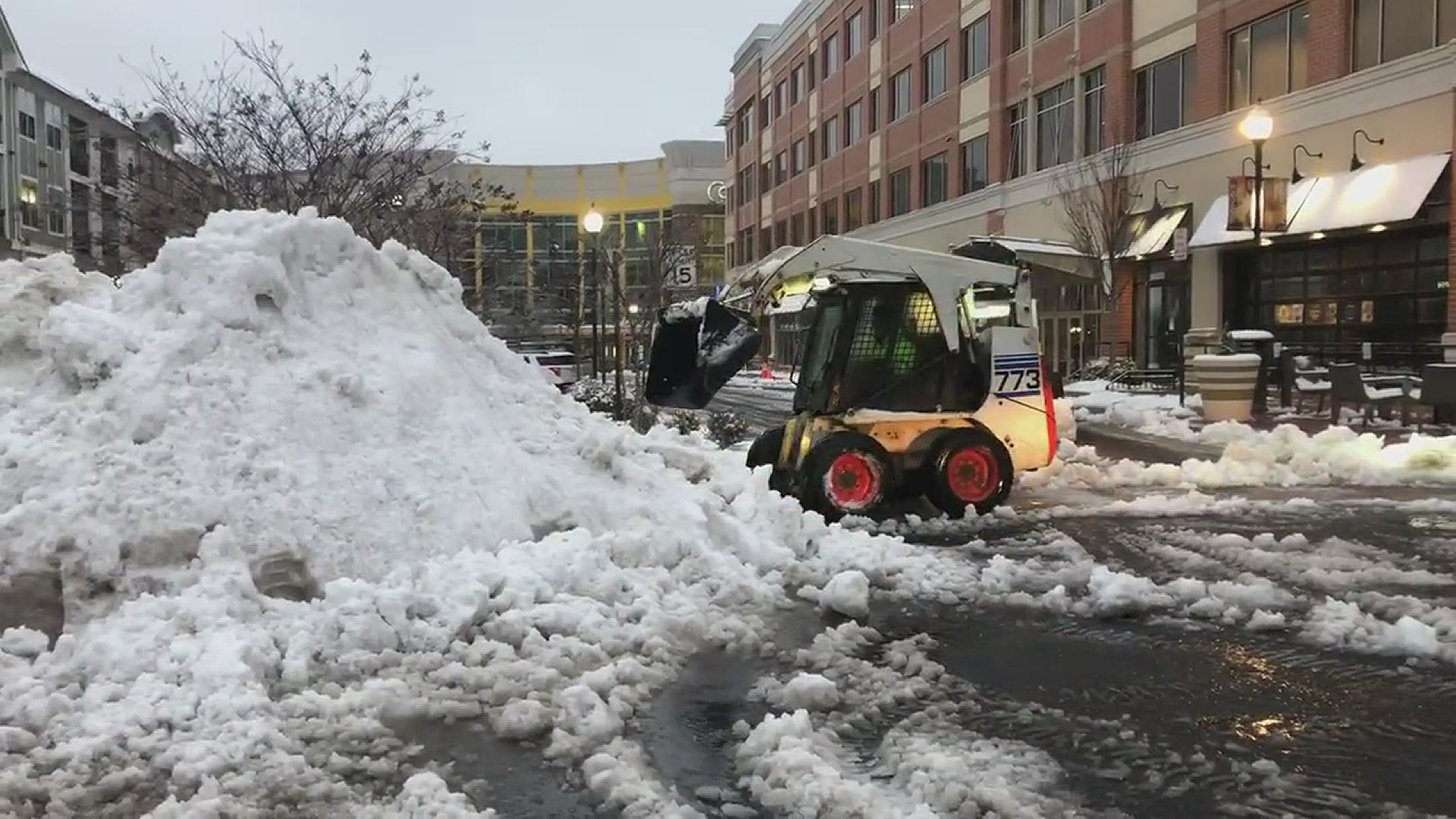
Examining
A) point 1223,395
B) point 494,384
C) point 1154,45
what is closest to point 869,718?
point 494,384

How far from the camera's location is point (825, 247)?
407 inches

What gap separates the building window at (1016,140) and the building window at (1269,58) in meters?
9.18

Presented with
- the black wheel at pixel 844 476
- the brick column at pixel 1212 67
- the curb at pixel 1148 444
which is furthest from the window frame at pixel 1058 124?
the black wheel at pixel 844 476

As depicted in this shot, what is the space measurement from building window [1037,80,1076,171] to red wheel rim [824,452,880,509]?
23.9m

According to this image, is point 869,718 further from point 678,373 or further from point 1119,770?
point 678,373

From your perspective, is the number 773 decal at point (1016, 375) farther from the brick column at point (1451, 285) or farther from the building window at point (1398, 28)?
the building window at point (1398, 28)

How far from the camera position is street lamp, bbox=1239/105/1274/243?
18.7 metres

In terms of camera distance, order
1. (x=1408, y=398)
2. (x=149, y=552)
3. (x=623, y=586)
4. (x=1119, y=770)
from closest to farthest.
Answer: (x=1119, y=770)
(x=149, y=552)
(x=623, y=586)
(x=1408, y=398)

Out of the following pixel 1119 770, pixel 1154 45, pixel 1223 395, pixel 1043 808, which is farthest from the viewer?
pixel 1154 45

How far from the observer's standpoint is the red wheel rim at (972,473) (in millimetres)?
10203

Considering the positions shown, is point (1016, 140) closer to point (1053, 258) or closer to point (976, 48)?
point (976, 48)

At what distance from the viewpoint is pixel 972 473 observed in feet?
33.7

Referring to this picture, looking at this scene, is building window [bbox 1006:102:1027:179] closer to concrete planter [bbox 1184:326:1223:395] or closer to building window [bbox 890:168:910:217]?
building window [bbox 890:168:910:217]

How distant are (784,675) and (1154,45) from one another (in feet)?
87.4
